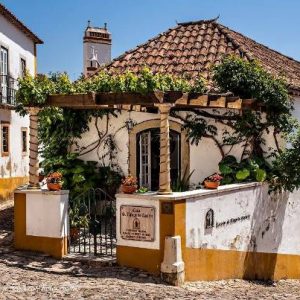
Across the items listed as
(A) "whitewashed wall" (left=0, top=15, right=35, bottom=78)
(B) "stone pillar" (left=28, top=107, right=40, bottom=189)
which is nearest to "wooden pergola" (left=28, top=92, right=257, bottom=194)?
(B) "stone pillar" (left=28, top=107, right=40, bottom=189)

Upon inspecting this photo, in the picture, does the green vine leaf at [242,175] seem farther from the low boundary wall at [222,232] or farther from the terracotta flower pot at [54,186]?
the terracotta flower pot at [54,186]

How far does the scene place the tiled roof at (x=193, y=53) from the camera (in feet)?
48.4

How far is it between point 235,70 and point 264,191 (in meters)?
2.88

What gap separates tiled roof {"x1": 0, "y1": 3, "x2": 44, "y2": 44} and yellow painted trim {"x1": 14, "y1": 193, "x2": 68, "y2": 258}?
10.6 m

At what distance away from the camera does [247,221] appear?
11281 mm

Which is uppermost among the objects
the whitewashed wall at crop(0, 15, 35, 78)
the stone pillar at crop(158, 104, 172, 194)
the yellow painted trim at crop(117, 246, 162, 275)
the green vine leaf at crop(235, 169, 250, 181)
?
the whitewashed wall at crop(0, 15, 35, 78)

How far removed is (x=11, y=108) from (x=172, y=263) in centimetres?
1293

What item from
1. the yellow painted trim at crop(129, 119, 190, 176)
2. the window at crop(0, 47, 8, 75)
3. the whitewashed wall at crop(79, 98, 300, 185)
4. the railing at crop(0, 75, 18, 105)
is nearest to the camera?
the whitewashed wall at crop(79, 98, 300, 185)

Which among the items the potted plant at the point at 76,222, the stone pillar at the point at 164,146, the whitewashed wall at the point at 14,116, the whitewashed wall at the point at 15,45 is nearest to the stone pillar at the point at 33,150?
the potted plant at the point at 76,222

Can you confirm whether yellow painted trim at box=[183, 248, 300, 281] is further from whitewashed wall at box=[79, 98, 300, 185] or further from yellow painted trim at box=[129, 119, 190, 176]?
yellow painted trim at box=[129, 119, 190, 176]

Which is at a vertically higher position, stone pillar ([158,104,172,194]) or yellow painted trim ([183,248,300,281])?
stone pillar ([158,104,172,194])

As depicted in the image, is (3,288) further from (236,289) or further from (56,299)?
(236,289)

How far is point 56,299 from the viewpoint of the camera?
7.76m

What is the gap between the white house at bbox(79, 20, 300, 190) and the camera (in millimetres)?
13711
